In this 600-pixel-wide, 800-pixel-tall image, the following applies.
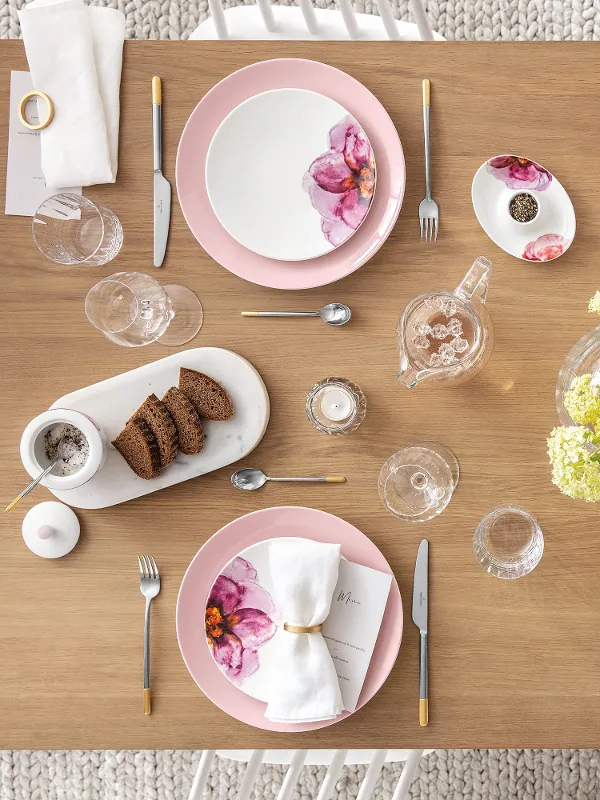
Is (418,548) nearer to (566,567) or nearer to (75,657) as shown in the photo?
(566,567)

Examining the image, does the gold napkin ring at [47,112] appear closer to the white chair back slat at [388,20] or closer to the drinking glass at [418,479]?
the white chair back slat at [388,20]

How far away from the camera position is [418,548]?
1091 millimetres

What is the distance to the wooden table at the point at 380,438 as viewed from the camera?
42.5 inches

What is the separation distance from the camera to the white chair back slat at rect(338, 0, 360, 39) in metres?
1.29

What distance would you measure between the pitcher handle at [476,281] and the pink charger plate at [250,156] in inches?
5.4

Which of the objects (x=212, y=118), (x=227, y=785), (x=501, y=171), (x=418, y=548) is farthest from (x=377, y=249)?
(x=227, y=785)

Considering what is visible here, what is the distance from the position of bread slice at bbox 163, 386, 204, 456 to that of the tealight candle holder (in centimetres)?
16

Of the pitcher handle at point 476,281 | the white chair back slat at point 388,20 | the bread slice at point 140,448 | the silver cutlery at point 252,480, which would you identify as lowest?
the silver cutlery at point 252,480

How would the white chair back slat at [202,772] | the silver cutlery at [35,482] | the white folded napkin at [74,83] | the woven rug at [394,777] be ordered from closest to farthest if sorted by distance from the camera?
1. the silver cutlery at [35,482]
2. the white folded napkin at [74,83]
3. the white chair back slat at [202,772]
4. the woven rug at [394,777]

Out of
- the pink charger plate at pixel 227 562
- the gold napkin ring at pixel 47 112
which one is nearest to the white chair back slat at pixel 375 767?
the pink charger plate at pixel 227 562

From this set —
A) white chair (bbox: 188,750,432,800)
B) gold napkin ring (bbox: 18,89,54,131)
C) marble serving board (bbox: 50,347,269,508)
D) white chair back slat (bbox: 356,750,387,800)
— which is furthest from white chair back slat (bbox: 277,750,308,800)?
gold napkin ring (bbox: 18,89,54,131)

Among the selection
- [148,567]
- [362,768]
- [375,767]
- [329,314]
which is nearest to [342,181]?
[329,314]

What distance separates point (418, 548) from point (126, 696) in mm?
474

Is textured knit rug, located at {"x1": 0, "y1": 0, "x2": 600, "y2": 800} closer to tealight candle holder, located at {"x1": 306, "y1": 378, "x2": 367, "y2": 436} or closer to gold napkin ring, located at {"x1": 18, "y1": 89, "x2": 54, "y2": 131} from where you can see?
gold napkin ring, located at {"x1": 18, "y1": 89, "x2": 54, "y2": 131}
